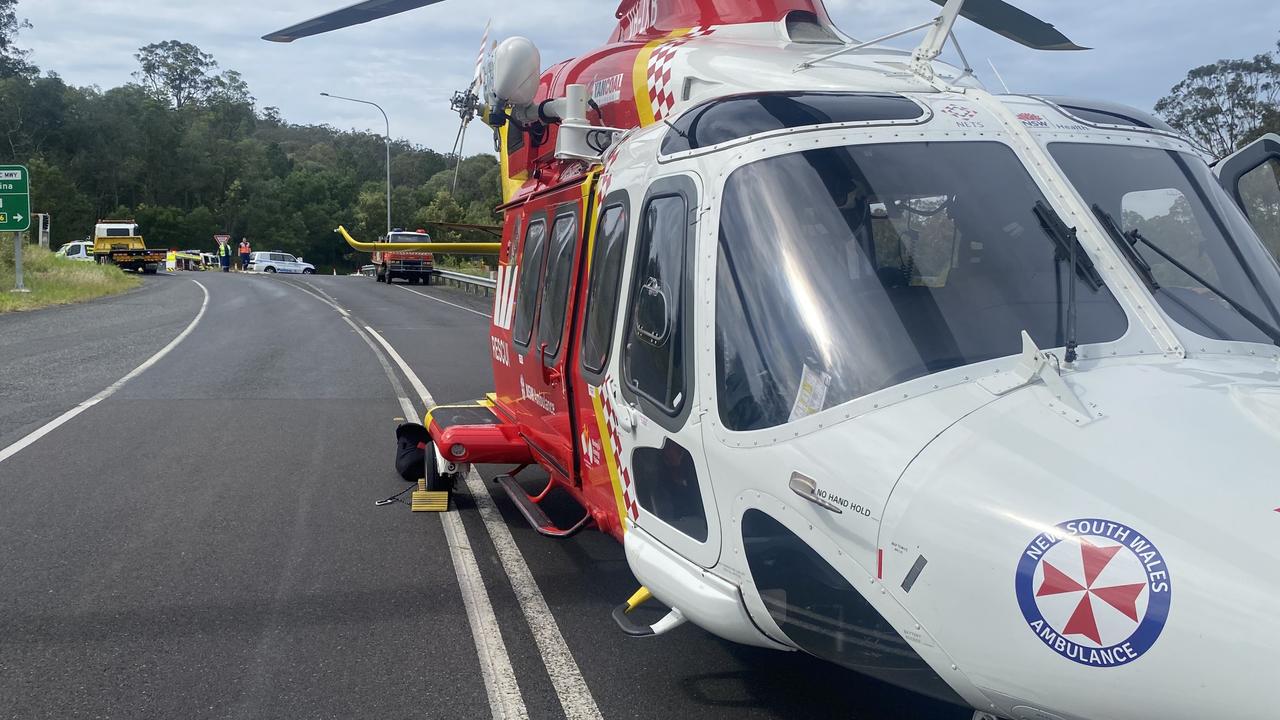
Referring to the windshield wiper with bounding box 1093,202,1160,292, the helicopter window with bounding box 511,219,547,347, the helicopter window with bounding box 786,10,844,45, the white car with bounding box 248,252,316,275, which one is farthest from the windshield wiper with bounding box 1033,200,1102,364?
the white car with bounding box 248,252,316,275

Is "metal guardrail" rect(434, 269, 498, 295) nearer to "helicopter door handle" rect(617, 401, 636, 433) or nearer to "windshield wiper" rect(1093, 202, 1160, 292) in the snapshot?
"helicopter door handle" rect(617, 401, 636, 433)

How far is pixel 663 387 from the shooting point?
12.5 feet

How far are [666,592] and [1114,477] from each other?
5.46ft

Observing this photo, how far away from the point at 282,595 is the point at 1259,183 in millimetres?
5048

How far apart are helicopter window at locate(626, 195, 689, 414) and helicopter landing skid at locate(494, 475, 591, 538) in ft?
3.59

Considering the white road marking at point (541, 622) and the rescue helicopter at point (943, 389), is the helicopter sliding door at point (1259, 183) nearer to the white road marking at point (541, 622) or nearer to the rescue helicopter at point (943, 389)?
the rescue helicopter at point (943, 389)

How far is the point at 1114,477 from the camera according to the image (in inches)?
93.6

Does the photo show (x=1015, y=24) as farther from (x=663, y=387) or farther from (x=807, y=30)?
(x=663, y=387)

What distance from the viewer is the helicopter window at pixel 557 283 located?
5.33 m

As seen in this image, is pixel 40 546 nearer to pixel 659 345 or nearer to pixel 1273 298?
pixel 659 345

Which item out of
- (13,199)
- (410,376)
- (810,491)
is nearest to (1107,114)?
(810,491)

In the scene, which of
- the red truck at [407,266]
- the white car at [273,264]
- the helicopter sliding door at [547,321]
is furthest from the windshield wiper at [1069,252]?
the white car at [273,264]

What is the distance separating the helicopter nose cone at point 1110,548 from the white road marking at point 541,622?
176 centimetres

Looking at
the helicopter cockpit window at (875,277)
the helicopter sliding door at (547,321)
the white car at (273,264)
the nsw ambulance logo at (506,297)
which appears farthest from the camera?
the white car at (273,264)
